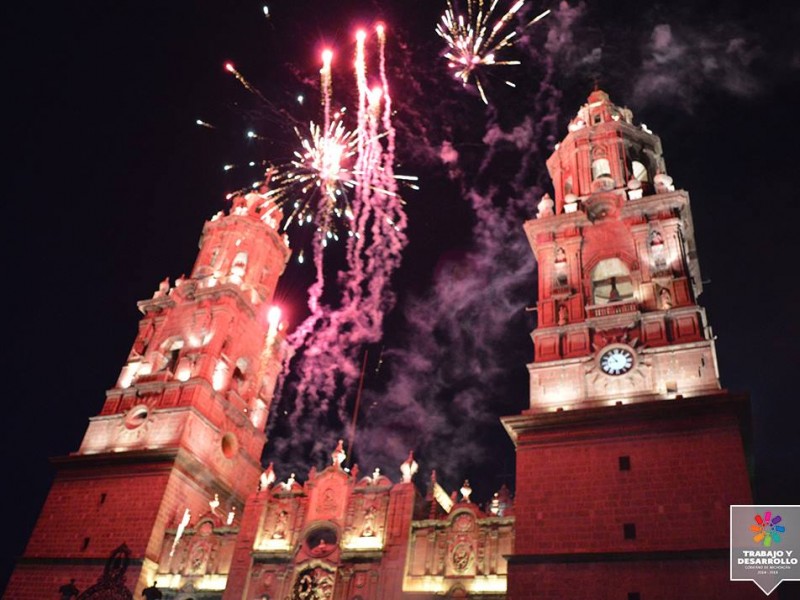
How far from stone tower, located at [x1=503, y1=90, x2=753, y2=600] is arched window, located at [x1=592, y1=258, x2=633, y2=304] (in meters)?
0.08

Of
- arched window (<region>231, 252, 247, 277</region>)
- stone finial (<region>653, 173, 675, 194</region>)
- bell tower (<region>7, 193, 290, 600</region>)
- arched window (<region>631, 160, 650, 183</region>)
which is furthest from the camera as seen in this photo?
arched window (<region>231, 252, 247, 277</region>)

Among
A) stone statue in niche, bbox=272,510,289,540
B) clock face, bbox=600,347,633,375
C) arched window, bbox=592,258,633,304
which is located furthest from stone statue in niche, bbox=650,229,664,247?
stone statue in niche, bbox=272,510,289,540

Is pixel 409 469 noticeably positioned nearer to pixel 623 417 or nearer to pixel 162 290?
pixel 623 417

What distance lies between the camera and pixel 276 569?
31562mm

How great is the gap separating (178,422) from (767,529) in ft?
86.7

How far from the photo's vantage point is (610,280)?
3472cm

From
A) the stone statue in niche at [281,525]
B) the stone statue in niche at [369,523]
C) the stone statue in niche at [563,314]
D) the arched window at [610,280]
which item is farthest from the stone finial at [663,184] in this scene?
the stone statue in niche at [281,525]

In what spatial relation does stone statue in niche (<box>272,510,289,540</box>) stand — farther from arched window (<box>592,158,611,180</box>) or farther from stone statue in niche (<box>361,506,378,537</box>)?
arched window (<box>592,158,611,180</box>)

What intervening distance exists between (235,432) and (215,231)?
13.6m

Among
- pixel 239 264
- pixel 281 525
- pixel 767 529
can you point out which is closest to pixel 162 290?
pixel 239 264

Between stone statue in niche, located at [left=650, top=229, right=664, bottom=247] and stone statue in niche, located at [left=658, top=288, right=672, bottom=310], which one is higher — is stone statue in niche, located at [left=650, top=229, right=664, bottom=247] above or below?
above

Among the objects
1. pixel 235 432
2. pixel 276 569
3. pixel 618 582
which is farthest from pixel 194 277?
pixel 618 582

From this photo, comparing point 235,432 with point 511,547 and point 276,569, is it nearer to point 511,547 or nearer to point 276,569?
point 276,569

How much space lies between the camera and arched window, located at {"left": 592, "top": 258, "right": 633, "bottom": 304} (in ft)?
112
